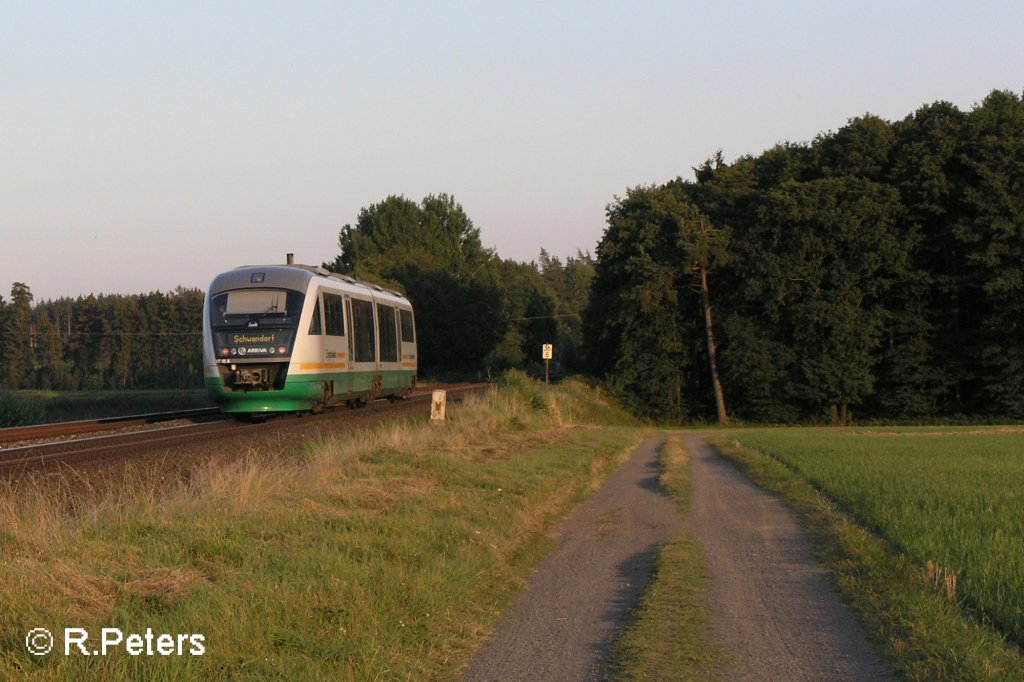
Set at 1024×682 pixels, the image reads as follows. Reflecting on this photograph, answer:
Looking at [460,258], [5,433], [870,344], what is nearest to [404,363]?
[5,433]

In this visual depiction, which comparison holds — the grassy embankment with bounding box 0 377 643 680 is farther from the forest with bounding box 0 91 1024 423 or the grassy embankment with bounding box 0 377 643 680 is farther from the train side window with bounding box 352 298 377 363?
the forest with bounding box 0 91 1024 423

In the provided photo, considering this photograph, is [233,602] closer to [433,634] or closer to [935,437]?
[433,634]

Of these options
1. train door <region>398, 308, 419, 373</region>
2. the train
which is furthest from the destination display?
train door <region>398, 308, 419, 373</region>

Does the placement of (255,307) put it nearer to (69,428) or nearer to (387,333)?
(69,428)

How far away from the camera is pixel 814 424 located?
5588 centimetres

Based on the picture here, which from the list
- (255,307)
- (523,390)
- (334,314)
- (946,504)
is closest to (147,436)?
(255,307)

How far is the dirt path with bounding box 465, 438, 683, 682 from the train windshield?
41.6ft

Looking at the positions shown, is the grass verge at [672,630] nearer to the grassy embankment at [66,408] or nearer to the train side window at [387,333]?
the train side window at [387,333]

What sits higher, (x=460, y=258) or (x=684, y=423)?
(x=460, y=258)

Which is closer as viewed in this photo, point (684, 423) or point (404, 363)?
point (404, 363)

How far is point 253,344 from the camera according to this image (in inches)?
1024

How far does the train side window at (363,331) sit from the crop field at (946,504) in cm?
1202

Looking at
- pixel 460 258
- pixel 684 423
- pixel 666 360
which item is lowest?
pixel 684 423

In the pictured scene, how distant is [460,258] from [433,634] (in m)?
115
